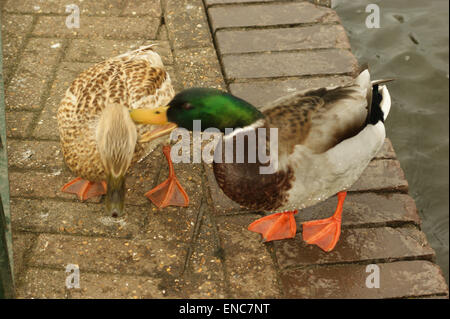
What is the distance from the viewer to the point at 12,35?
4.63 m

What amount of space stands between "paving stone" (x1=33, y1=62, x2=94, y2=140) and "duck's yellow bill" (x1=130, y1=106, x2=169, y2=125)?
1.23m

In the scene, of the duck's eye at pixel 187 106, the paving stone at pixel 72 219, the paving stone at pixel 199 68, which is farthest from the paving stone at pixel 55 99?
the duck's eye at pixel 187 106

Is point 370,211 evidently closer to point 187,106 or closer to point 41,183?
point 187,106

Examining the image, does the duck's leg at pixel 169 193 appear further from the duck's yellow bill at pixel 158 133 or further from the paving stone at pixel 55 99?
the paving stone at pixel 55 99

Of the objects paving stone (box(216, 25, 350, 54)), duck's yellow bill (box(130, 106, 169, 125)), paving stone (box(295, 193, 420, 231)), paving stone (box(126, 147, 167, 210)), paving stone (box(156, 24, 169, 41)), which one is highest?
duck's yellow bill (box(130, 106, 169, 125))

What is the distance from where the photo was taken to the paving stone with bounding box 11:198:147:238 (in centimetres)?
336

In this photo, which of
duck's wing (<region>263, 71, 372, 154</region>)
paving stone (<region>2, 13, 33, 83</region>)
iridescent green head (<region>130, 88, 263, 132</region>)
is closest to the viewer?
iridescent green head (<region>130, 88, 263, 132</region>)

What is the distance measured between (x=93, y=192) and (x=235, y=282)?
106cm

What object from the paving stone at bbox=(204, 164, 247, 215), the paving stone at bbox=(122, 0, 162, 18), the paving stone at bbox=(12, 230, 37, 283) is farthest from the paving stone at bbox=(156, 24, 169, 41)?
the paving stone at bbox=(12, 230, 37, 283)

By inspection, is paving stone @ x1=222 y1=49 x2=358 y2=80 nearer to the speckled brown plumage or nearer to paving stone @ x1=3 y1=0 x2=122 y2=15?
the speckled brown plumage

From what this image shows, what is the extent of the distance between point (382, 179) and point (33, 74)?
2613 millimetres

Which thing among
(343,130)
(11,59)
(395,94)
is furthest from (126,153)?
(395,94)

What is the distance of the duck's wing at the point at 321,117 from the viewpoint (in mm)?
2943

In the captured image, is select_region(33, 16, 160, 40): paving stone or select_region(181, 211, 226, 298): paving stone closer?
select_region(181, 211, 226, 298): paving stone
